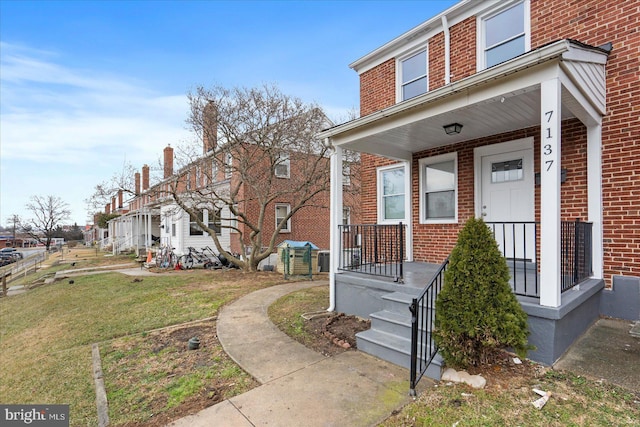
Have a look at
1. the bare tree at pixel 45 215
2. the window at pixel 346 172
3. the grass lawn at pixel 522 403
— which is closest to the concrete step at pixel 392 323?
the grass lawn at pixel 522 403

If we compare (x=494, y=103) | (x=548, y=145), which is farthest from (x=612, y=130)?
(x=548, y=145)

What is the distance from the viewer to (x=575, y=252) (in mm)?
4059

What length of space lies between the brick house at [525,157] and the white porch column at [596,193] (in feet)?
0.05

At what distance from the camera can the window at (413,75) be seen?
23.7ft

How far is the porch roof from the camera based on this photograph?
3.41 metres

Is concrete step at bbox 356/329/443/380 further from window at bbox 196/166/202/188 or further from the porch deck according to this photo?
window at bbox 196/166/202/188

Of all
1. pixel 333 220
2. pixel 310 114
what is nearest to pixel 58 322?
pixel 333 220

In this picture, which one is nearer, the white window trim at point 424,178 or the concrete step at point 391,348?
the concrete step at point 391,348

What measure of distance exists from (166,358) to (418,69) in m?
7.64

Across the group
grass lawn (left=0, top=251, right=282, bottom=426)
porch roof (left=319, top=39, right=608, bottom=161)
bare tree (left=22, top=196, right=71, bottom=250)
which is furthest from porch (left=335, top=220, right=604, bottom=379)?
bare tree (left=22, top=196, right=71, bottom=250)

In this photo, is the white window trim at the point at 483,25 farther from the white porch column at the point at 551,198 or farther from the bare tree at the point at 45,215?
the bare tree at the point at 45,215

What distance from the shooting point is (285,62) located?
12164mm

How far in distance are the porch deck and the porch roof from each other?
2209mm

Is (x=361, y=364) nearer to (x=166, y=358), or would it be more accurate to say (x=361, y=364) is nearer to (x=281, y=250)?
(x=166, y=358)
